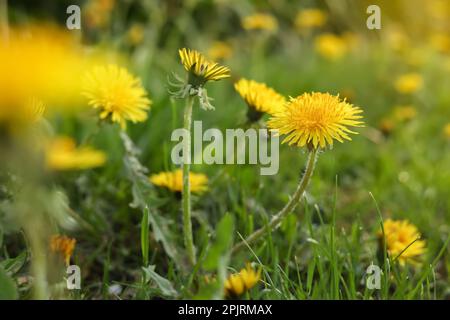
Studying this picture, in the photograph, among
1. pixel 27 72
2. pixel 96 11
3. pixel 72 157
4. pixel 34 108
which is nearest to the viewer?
pixel 27 72

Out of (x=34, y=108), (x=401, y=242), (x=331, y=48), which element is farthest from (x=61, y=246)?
(x=331, y=48)

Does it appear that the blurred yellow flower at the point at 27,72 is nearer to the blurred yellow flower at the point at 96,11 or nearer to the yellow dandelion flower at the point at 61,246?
the yellow dandelion flower at the point at 61,246

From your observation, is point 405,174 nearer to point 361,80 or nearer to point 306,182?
point 306,182

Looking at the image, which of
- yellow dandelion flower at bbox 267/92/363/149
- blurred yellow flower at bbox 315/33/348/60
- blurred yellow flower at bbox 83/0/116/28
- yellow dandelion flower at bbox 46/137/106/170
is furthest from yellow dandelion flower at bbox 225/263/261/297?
blurred yellow flower at bbox 315/33/348/60

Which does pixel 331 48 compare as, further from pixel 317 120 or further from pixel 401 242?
pixel 317 120

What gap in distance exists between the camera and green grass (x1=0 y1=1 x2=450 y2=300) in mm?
1115

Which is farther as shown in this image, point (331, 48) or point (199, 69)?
point (331, 48)

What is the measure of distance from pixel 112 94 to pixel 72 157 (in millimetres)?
323

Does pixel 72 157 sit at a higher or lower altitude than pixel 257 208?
higher

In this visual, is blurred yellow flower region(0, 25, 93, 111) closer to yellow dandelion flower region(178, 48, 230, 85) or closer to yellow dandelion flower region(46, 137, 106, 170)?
yellow dandelion flower region(178, 48, 230, 85)

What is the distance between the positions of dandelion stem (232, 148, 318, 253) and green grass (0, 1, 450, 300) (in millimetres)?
17

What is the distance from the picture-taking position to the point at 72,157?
4.91 ft

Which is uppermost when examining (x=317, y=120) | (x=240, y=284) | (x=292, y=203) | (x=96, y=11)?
(x=96, y=11)
